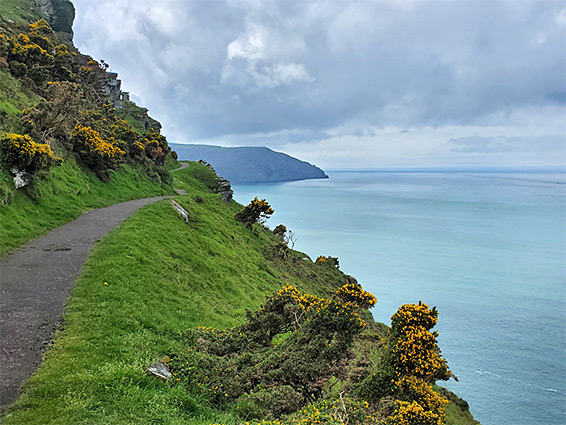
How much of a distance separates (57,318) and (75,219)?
44.1ft

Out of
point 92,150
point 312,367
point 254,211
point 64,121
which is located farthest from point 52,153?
point 254,211

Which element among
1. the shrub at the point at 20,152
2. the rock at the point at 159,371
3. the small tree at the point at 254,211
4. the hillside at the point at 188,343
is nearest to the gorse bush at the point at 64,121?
the hillside at the point at 188,343

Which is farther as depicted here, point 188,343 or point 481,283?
point 481,283

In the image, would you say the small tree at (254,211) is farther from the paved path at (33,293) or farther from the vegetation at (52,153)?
the paved path at (33,293)

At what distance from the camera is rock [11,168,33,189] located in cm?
1867

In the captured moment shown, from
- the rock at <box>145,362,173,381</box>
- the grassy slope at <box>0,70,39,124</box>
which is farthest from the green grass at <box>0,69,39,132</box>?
the rock at <box>145,362,173,381</box>

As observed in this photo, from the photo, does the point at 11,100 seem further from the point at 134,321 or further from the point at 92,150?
the point at 134,321

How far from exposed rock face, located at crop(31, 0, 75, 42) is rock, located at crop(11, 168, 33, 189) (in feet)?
344

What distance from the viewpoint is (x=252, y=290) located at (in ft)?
81.3

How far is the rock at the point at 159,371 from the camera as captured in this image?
26.6ft

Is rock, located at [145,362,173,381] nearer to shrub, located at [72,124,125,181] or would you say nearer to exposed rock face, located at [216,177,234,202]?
shrub, located at [72,124,125,181]

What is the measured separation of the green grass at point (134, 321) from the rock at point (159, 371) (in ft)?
0.53

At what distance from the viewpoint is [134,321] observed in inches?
415

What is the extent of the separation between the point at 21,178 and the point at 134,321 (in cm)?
1445
